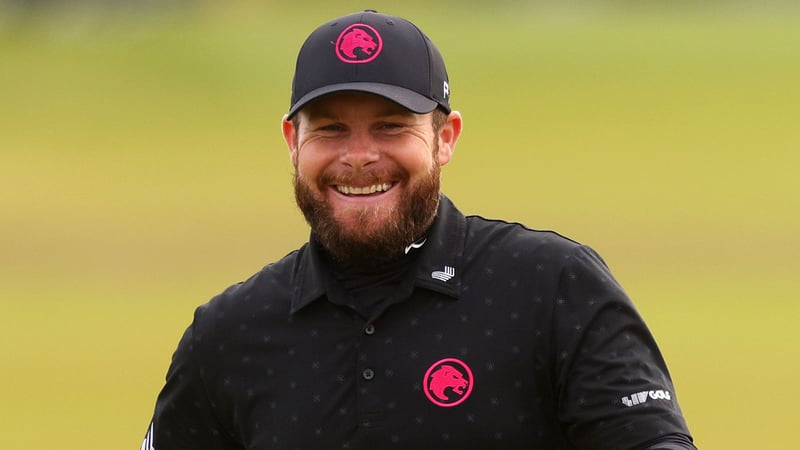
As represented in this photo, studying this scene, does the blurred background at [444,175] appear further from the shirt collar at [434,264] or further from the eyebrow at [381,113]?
the eyebrow at [381,113]

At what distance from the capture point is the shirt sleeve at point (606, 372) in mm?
2924

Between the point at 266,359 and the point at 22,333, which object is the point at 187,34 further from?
the point at 266,359

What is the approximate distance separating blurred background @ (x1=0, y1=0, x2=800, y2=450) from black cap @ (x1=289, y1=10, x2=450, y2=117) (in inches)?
266

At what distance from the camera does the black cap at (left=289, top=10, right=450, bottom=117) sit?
10.2 ft

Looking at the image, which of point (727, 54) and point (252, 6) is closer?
point (727, 54)

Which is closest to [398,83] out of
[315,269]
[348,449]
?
[315,269]

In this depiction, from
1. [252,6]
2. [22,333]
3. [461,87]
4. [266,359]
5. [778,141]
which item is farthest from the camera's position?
[252,6]

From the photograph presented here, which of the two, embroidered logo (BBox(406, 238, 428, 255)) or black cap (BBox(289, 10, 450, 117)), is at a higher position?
black cap (BBox(289, 10, 450, 117))

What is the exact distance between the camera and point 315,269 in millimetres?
3215

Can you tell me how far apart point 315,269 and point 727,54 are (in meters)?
22.8

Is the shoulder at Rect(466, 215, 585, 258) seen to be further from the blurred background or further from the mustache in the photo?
the blurred background

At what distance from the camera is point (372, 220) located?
3117 millimetres

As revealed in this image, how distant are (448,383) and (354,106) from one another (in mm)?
542

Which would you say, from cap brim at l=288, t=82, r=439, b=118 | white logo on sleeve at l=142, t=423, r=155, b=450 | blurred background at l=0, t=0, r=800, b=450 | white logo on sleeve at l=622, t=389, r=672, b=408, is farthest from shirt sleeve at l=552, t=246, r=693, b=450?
blurred background at l=0, t=0, r=800, b=450
